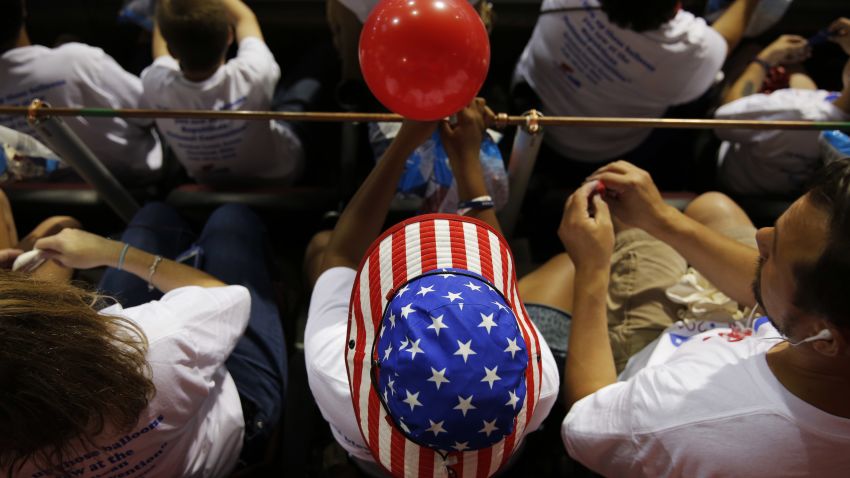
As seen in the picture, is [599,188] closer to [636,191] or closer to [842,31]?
[636,191]

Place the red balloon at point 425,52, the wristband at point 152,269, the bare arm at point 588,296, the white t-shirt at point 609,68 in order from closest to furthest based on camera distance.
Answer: the red balloon at point 425,52
the bare arm at point 588,296
the wristband at point 152,269
the white t-shirt at point 609,68

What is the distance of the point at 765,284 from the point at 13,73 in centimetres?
181

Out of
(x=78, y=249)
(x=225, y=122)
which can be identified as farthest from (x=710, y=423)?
(x=225, y=122)

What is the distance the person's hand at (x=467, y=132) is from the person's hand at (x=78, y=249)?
2.43 ft

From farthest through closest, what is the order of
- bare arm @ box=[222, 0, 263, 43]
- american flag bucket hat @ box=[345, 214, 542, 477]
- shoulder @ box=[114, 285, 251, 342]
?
bare arm @ box=[222, 0, 263, 43]
shoulder @ box=[114, 285, 251, 342]
american flag bucket hat @ box=[345, 214, 542, 477]

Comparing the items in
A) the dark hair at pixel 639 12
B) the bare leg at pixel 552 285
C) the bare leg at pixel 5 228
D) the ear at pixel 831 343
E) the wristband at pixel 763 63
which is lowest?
the bare leg at pixel 552 285

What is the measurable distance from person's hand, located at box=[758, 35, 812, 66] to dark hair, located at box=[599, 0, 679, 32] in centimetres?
66

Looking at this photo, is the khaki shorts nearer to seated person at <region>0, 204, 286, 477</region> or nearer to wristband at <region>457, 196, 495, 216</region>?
wristband at <region>457, 196, 495, 216</region>

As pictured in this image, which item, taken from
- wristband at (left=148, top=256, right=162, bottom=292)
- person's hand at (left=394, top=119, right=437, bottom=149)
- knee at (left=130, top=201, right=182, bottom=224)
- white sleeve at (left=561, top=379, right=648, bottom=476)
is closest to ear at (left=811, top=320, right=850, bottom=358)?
white sleeve at (left=561, top=379, right=648, bottom=476)

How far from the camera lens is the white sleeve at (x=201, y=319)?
945 mm

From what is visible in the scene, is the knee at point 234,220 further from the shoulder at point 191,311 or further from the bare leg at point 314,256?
the shoulder at point 191,311

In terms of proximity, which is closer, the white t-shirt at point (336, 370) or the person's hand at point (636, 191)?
the white t-shirt at point (336, 370)

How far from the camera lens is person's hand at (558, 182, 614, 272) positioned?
111 cm

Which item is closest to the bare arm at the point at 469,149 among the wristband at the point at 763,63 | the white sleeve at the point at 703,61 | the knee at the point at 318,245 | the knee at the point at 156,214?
the knee at the point at 318,245
